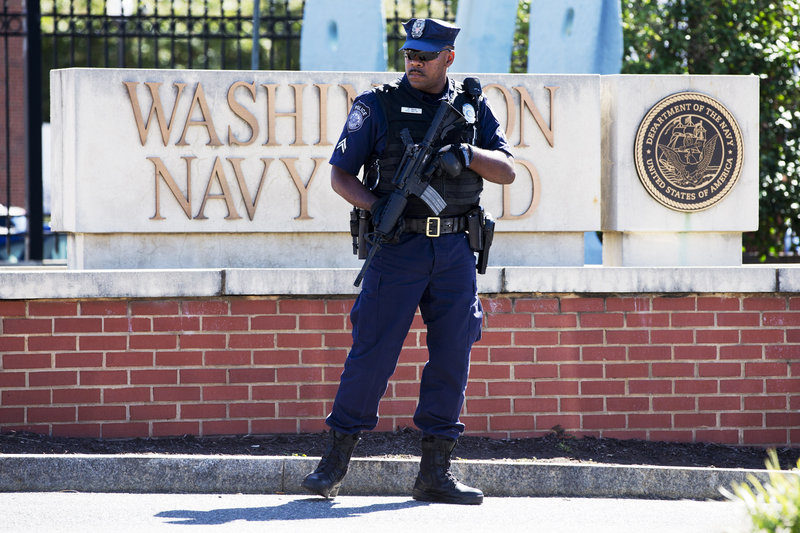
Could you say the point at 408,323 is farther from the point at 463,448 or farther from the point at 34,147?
the point at 34,147

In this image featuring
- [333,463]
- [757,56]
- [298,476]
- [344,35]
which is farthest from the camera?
[757,56]

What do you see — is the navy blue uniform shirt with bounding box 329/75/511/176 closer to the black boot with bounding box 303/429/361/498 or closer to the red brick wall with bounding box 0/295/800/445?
the black boot with bounding box 303/429/361/498

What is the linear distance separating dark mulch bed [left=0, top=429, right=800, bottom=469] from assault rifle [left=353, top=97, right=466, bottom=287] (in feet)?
4.11

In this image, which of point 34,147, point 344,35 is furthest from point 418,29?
point 34,147

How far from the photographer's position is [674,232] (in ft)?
18.8

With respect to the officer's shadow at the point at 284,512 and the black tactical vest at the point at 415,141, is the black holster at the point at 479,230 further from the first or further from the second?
the officer's shadow at the point at 284,512

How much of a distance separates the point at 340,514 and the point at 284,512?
0.21 m

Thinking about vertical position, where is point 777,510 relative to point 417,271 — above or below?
below

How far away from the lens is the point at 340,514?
3908mm

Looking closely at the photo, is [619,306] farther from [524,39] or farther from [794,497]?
[524,39]

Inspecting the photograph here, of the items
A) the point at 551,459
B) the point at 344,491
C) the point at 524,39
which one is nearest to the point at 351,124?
the point at 344,491

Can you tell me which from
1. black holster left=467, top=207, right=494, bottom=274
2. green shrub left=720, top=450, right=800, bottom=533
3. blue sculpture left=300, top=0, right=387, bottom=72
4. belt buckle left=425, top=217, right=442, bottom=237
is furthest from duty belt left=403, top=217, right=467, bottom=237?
blue sculpture left=300, top=0, right=387, bottom=72

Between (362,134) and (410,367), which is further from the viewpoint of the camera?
(410,367)


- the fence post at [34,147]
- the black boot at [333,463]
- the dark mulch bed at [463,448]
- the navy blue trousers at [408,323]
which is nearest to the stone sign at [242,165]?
the dark mulch bed at [463,448]
